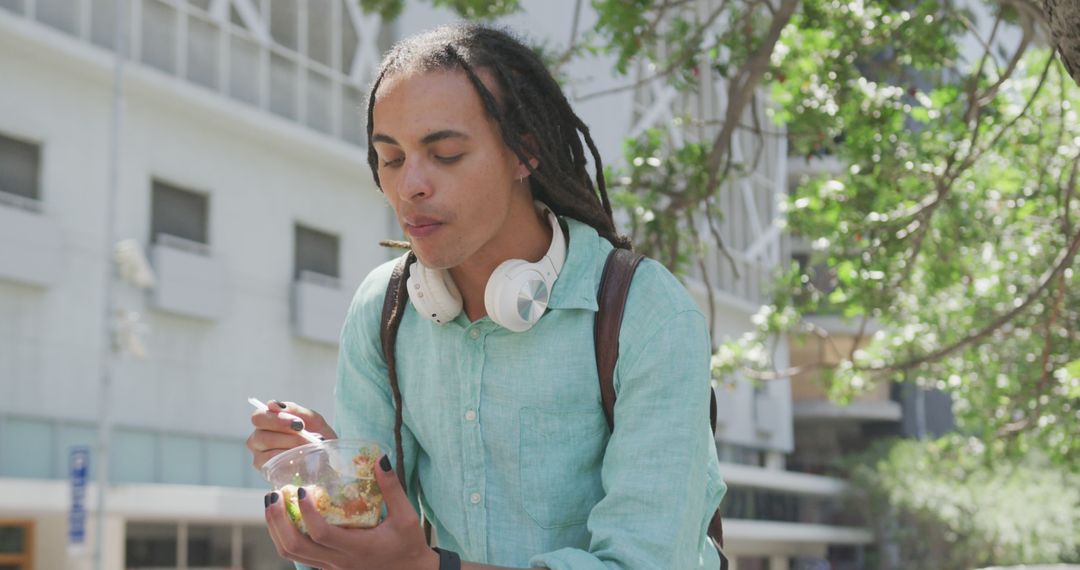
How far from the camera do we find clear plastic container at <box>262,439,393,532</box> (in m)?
1.93

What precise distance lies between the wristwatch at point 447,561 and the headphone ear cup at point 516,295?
0.40 m

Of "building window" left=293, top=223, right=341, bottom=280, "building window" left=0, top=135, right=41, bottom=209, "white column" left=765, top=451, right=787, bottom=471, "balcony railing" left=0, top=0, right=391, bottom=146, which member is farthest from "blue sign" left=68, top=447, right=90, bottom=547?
"white column" left=765, top=451, right=787, bottom=471

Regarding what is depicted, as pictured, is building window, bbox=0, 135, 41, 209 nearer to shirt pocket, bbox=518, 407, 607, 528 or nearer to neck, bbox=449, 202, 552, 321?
neck, bbox=449, 202, 552, 321

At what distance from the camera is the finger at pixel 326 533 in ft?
6.17

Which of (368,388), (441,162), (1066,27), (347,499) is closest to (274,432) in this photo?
(368,388)

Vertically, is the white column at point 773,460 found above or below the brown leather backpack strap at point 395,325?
above

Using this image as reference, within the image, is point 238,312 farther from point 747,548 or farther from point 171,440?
point 747,548

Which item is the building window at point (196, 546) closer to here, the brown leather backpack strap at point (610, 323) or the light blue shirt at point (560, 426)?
the light blue shirt at point (560, 426)

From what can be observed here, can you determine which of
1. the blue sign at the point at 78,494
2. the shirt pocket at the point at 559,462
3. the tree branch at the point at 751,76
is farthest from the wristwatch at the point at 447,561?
the blue sign at the point at 78,494

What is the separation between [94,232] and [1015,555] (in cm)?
2767

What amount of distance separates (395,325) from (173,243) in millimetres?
17945

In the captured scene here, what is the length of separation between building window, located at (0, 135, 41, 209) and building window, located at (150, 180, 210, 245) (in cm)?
206

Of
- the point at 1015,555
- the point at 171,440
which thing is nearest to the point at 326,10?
the point at 171,440

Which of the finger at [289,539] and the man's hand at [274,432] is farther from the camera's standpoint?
the man's hand at [274,432]
